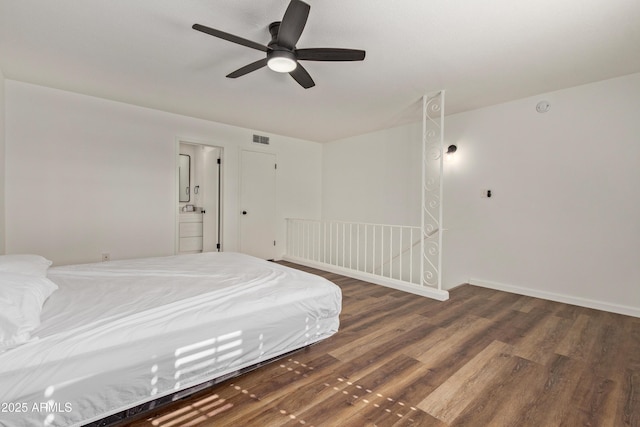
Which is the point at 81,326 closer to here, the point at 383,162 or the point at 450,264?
the point at 450,264

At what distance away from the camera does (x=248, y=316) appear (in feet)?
5.57

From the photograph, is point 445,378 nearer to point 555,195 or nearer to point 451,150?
point 555,195

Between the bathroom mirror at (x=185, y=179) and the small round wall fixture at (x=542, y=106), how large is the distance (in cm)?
557

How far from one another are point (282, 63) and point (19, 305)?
6.72 feet

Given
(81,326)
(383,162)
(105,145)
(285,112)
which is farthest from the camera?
(383,162)

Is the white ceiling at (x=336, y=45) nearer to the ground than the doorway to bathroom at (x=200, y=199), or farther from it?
farther from it

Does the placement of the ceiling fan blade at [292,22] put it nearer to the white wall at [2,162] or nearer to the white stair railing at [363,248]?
the white stair railing at [363,248]

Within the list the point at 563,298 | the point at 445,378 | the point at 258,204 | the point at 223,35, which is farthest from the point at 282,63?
the point at 563,298

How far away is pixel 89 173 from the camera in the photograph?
A: 356 cm

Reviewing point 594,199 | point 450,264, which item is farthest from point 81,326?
point 594,199

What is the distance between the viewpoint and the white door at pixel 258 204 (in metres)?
4.97

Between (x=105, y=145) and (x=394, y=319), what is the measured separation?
4065 millimetres

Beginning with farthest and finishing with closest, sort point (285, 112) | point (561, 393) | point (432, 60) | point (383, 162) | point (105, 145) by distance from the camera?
point (383, 162) < point (285, 112) < point (105, 145) < point (432, 60) < point (561, 393)

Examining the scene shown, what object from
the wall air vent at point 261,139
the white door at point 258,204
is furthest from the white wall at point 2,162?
the wall air vent at point 261,139
